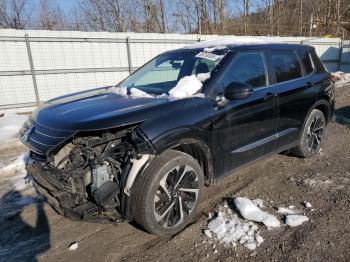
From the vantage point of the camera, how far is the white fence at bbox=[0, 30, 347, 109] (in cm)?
976

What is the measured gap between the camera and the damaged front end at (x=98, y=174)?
284cm

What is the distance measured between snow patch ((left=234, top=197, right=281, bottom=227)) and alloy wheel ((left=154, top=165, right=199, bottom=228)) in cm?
55

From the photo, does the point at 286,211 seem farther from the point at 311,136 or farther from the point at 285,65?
the point at 285,65

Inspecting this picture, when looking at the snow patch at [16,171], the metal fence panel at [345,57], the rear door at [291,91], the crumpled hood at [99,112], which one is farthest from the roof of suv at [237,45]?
the metal fence panel at [345,57]

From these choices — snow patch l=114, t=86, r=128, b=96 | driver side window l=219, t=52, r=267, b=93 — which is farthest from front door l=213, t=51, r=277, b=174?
snow patch l=114, t=86, r=128, b=96

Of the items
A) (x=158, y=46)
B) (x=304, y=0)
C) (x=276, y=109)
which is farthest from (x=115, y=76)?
(x=304, y=0)

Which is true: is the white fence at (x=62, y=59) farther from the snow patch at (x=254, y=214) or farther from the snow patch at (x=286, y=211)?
the snow patch at (x=286, y=211)

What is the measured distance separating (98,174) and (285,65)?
311 cm

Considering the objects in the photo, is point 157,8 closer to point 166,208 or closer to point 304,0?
point 304,0

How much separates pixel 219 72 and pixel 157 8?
17.3 metres

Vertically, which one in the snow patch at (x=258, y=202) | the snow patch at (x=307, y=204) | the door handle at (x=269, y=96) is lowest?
the snow patch at (x=307, y=204)

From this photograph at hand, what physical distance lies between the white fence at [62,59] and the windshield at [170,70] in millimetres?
6597

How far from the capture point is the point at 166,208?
3137 millimetres

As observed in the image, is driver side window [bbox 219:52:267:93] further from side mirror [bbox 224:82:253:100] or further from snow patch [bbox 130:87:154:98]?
snow patch [bbox 130:87:154:98]
